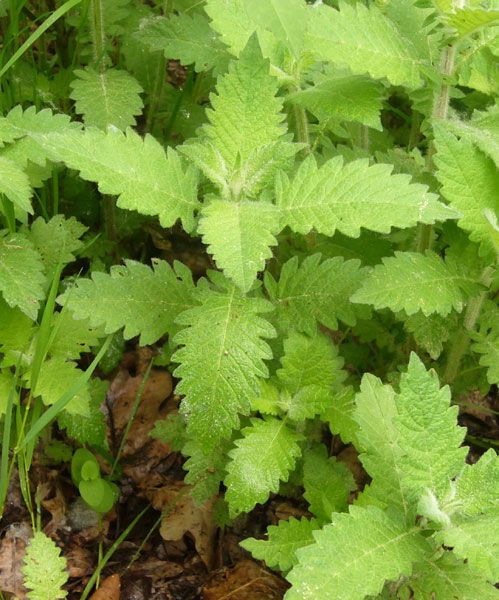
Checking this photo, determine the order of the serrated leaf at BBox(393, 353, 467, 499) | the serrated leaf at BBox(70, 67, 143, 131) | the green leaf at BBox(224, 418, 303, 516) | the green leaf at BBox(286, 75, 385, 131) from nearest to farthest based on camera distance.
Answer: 1. the serrated leaf at BBox(393, 353, 467, 499)
2. the green leaf at BBox(224, 418, 303, 516)
3. the green leaf at BBox(286, 75, 385, 131)
4. the serrated leaf at BBox(70, 67, 143, 131)

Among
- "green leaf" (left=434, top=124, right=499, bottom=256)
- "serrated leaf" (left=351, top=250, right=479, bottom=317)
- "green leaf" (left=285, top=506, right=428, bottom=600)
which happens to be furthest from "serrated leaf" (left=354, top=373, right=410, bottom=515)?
"green leaf" (left=434, top=124, right=499, bottom=256)

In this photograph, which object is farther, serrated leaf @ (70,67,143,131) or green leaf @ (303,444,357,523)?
serrated leaf @ (70,67,143,131)

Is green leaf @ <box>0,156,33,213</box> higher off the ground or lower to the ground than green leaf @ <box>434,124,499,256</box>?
lower

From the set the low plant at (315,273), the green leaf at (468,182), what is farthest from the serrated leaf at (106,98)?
the green leaf at (468,182)

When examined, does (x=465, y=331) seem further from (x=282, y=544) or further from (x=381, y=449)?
(x=282, y=544)

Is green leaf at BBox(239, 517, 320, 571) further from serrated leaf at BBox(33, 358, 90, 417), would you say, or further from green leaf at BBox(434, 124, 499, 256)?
green leaf at BBox(434, 124, 499, 256)

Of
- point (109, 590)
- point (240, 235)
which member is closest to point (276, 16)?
point (240, 235)
